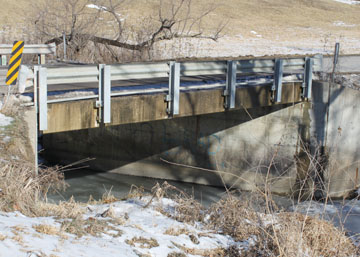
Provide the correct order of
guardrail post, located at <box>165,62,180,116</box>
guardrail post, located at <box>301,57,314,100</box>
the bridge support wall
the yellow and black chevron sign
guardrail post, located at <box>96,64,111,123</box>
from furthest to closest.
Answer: the bridge support wall < guardrail post, located at <box>301,57,314,100</box> < guardrail post, located at <box>165,62,180,116</box> < the yellow and black chevron sign < guardrail post, located at <box>96,64,111,123</box>

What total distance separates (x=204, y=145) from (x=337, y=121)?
13.3 feet

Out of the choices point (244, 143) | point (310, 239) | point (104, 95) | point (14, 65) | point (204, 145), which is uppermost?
point (14, 65)

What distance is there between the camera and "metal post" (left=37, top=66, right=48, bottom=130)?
8.10 meters

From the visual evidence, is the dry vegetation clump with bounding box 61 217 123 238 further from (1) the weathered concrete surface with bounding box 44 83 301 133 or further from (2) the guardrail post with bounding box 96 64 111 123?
(2) the guardrail post with bounding box 96 64 111 123

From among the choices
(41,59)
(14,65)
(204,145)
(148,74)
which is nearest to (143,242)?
(148,74)

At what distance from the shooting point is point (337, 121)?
49.8 feet

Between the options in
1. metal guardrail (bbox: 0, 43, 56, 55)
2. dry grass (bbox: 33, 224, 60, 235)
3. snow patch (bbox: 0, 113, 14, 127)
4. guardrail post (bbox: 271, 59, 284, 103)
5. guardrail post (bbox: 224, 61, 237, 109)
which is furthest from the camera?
metal guardrail (bbox: 0, 43, 56, 55)

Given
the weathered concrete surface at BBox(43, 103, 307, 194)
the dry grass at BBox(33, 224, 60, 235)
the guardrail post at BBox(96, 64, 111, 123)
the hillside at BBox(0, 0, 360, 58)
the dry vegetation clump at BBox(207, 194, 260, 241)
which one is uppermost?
the hillside at BBox(0, 0, 360, 58)

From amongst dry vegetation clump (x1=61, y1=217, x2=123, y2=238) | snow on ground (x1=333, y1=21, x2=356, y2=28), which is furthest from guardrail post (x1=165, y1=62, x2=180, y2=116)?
snow on ground (x1=333, y1=21, x2=356, y2=28)

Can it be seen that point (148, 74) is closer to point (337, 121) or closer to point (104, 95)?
point (104, 95)

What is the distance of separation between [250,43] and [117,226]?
111ft

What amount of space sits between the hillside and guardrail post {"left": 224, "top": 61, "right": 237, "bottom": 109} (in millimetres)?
12612

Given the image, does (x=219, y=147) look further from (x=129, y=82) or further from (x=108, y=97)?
(x=108, y=97)

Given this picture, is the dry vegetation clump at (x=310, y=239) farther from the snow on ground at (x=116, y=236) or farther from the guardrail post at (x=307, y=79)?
the guardrail post at (x=307, y=79)
